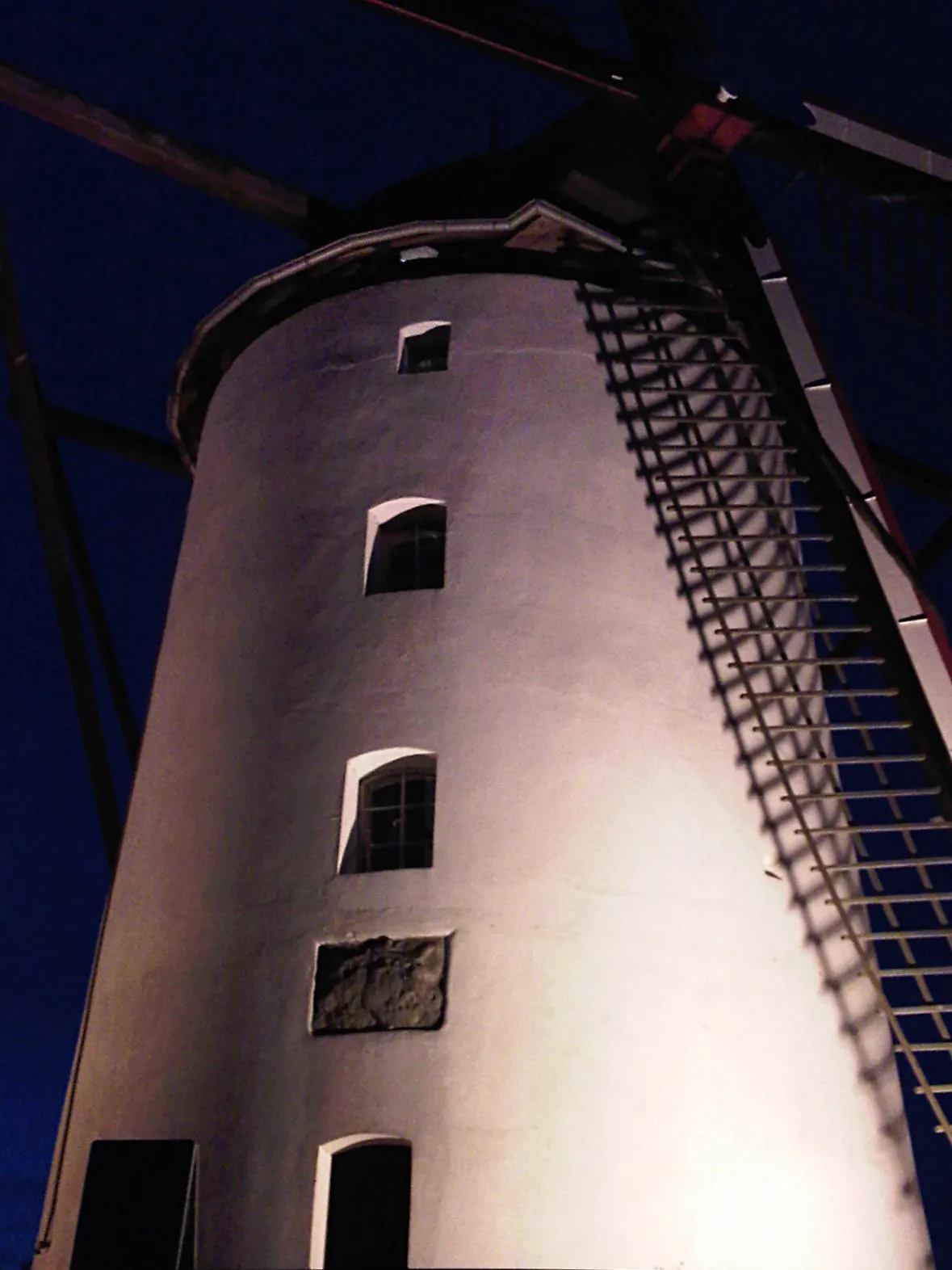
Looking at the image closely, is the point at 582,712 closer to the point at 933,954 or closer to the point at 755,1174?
the point at 755,1174

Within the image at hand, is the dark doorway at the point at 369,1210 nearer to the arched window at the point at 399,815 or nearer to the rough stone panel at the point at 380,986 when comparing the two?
the rough stone panel at the point at 380,986

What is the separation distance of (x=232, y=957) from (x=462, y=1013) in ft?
5.63

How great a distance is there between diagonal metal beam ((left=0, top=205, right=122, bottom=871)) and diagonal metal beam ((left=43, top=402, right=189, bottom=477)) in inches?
11.2

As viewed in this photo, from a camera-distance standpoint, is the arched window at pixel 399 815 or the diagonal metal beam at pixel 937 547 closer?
the arched window at pixel 399 815

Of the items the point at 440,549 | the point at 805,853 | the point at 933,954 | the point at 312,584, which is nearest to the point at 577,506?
the point at 440,549

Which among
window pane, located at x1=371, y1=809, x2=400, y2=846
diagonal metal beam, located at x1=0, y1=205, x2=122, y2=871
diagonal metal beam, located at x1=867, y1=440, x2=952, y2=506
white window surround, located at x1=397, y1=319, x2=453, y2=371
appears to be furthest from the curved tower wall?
diagonal metal beam, located at x1=867, y1=440, x2=952, y2=506

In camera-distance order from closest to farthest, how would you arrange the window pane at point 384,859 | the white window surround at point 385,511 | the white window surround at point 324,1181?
the white window surround at point 324,1181
the window pane at point 384,859
the white window surround at point 385,511

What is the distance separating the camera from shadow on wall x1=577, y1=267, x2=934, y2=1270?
Answer: 9875 mm

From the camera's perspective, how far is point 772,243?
40.0 feet

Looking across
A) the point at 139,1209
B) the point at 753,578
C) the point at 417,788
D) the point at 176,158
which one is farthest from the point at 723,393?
the point at 139,1209

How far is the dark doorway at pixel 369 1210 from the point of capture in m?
8.42

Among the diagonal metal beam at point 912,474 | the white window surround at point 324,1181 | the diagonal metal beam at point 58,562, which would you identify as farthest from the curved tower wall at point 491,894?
the diagonal metal beam at point 912,474

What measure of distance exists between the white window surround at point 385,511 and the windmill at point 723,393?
0.33 m

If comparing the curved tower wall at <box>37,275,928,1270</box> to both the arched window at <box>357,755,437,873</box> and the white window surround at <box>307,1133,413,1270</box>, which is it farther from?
the arched window at <box>357,755,437,873</box>
